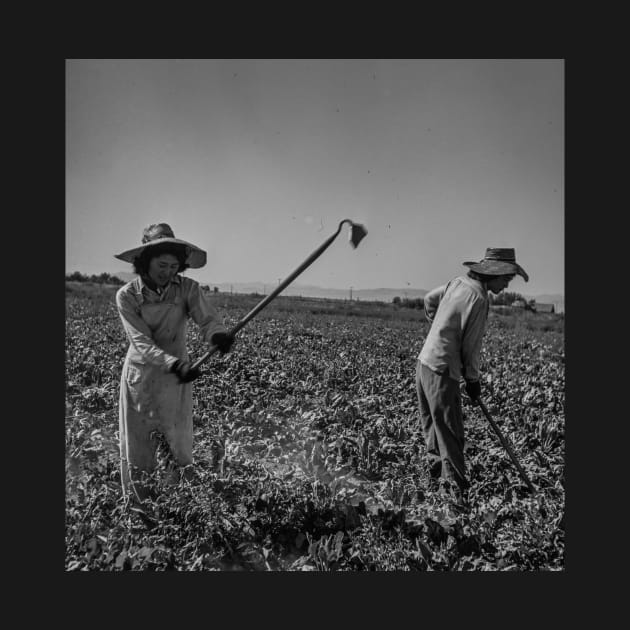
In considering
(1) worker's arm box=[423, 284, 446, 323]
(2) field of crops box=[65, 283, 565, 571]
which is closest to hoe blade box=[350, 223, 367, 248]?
(1) worker's arm box=[423, 284, 446, 323]

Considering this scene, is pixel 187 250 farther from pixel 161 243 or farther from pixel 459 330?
pixel 459 330

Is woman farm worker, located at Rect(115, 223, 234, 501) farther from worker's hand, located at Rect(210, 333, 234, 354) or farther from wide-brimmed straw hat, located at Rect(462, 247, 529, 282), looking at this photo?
wide-brimmed straw hat, located at Rect(462, 247, 529, 282)

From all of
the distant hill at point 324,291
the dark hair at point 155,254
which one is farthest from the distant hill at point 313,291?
the dark hair at point 155,254

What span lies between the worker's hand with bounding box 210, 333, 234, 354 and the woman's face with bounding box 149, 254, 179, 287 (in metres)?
0.46

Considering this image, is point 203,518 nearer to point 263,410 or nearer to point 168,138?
A: point 263,410

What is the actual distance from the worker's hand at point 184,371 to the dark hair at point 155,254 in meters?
0.62

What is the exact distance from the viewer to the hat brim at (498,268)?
12.3 feet

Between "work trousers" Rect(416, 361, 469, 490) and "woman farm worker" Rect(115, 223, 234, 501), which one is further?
"work trousers" Rect(416, 361, 469, 490)

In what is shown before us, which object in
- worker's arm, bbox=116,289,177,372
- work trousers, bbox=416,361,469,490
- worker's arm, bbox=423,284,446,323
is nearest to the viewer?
worker's arm, bbox=116,289,177,372

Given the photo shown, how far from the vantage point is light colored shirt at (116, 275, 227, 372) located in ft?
11.1

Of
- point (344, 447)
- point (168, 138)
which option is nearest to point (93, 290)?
point (168, 138)

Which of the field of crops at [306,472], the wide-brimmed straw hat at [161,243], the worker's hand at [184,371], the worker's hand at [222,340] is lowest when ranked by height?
the field of crops at [306,472]

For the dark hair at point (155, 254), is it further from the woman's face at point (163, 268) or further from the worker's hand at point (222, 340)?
the worker's hand at point (222, 340)

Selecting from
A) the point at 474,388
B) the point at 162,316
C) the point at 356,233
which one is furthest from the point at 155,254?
the point at 474,388
